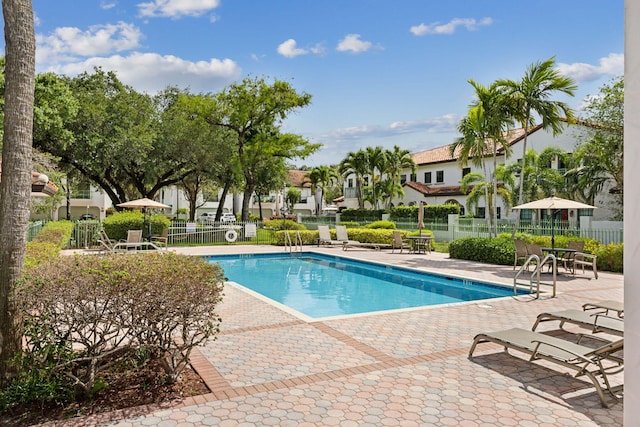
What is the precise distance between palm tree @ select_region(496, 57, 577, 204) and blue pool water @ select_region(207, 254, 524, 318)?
543 cm

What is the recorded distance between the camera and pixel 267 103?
29.6m

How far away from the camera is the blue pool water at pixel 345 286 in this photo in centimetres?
1191

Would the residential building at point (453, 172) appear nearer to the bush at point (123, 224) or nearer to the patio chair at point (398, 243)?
the patio chair at point (398, 243)

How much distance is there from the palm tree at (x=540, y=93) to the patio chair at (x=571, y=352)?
12.0m

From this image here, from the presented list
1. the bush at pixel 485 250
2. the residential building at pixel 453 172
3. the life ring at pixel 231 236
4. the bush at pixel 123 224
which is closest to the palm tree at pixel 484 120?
the bush at pixel 485 250

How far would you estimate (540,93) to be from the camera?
671 inches


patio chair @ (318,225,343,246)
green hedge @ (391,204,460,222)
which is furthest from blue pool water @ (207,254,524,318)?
green hedge @ (391,204,460,222)

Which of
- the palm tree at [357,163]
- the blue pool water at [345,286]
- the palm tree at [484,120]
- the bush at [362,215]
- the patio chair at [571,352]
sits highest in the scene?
the palm tree at [357,163]

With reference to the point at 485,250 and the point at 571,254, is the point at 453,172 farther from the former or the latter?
the point at 571,254

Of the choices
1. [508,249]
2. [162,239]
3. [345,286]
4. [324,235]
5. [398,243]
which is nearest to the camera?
[345,286]

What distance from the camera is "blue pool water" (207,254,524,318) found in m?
11.9

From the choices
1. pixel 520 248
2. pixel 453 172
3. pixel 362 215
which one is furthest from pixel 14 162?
pixel 453 172

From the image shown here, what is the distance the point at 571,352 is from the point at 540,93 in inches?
567

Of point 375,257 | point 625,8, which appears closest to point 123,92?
point 375,257
